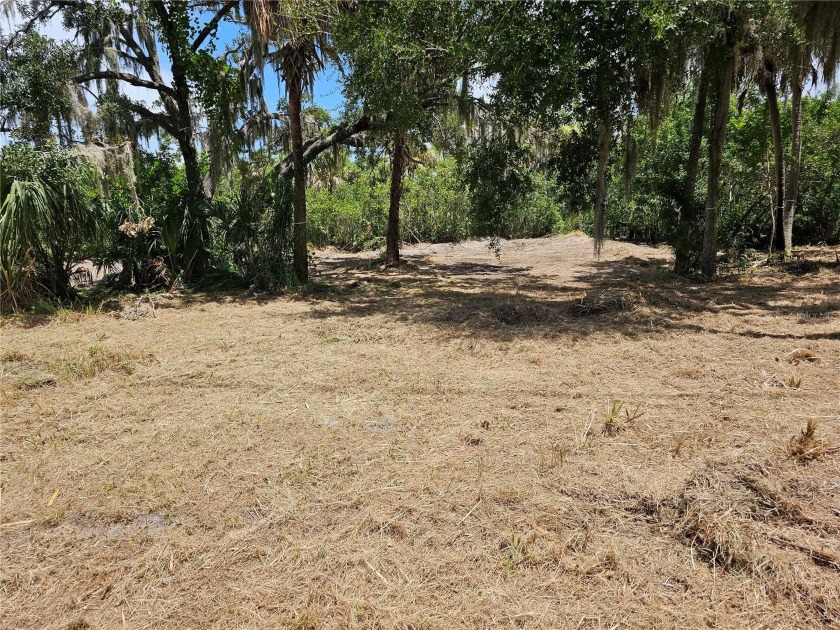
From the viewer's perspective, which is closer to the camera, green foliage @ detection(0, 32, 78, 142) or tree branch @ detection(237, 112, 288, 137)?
green foliage @ detection(0, 32, 78, 142)

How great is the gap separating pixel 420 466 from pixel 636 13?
261 inches

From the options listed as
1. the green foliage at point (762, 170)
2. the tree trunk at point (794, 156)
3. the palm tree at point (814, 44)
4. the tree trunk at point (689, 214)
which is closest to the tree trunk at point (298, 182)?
the green foliage at point (762, 170)

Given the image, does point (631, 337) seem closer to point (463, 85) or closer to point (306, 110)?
point (463, 85)

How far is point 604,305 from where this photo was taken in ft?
23.3

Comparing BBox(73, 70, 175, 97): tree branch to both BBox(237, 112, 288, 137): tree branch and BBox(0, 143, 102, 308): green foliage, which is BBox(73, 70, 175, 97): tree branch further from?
BBox(0, 143, 102, 308): green foliage

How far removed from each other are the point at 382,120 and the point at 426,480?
863cm

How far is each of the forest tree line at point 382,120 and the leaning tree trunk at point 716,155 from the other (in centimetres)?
4

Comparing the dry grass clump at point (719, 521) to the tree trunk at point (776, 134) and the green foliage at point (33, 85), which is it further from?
the tree trunk at point (776, 134)

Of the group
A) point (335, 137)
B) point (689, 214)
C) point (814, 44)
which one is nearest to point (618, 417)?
point (689, 214)

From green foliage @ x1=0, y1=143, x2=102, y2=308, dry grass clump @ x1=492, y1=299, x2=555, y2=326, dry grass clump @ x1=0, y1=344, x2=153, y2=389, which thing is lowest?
dry grass clump @ x1=0, y1=344, x2=153, y2=389

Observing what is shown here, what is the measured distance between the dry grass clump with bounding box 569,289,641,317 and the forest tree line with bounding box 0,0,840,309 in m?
2.05

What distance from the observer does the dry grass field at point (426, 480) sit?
6.76 ft

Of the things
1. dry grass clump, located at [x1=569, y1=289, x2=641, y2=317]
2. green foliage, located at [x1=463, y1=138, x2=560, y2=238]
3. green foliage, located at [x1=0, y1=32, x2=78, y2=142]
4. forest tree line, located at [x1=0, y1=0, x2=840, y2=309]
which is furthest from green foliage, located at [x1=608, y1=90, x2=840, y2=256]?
green foliage, located at [x1=0, y1=32, x2=78, y2=142]

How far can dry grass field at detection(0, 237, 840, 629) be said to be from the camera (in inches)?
81.1
